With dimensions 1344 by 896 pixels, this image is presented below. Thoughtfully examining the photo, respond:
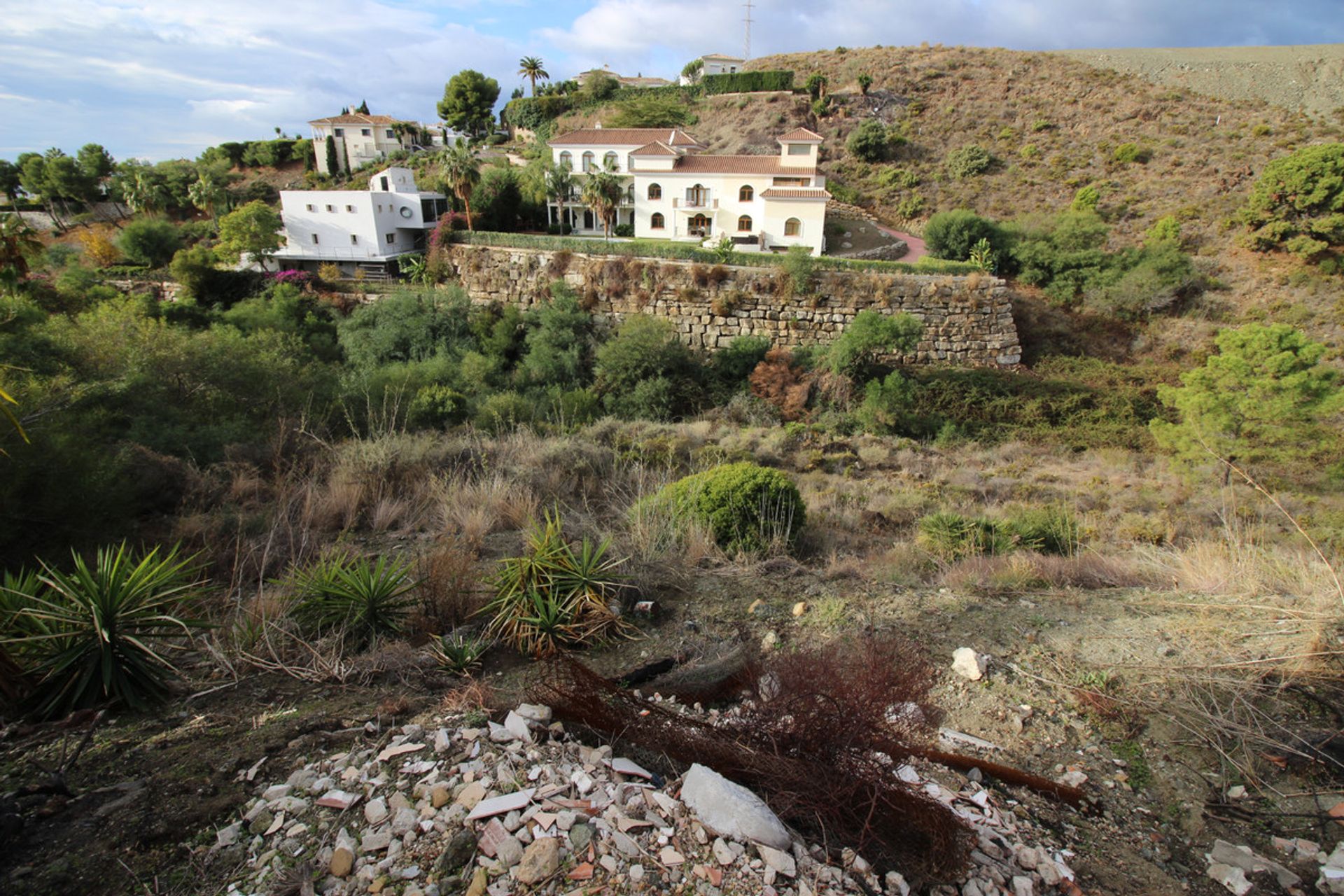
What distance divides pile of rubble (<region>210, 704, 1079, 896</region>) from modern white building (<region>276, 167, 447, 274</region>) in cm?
3414

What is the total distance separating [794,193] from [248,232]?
85.5 ft

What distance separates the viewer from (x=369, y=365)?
2205cm

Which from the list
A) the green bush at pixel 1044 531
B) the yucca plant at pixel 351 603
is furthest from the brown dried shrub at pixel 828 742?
the green bush at pixel 1044 531

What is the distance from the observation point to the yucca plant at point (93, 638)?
2.92m

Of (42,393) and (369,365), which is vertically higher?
(42,393)

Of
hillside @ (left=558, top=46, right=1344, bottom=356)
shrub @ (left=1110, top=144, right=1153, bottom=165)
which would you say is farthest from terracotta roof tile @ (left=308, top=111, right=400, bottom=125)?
shrub @ (left=1110, top=144, right=1153, bottom=165)

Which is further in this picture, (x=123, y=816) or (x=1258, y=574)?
(x=1258, y=574)

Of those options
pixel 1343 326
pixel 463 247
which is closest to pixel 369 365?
pixel 463 247

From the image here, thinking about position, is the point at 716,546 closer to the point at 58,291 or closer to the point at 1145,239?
the point at 58,291

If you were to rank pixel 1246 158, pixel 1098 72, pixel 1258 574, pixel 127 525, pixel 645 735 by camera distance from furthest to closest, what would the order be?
pixel 1098 72, pixel 1246 158, pixel 127 525, pixel 1258 574, pixel 645 735

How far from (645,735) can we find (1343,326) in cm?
3093

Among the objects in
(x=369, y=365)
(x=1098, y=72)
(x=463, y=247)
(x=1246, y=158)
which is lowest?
(x=369, y=365)

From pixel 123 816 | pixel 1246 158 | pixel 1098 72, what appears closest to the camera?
pixel 123 816

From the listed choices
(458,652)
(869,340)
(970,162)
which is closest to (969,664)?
(458,652)
